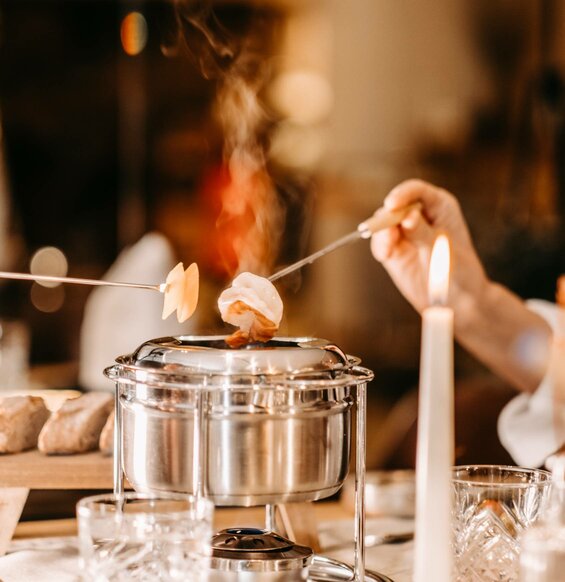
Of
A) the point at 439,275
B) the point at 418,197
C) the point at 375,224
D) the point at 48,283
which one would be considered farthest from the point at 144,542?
the point at 48,283

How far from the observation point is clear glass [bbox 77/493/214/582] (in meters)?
0.65

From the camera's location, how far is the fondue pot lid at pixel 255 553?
0.84 m

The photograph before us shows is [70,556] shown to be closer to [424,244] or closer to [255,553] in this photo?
[255,553]

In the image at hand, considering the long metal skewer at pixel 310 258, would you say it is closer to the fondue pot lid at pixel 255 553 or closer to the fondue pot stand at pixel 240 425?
the fondue pot stand at pixel 240 425

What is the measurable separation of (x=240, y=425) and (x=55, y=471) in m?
0.32

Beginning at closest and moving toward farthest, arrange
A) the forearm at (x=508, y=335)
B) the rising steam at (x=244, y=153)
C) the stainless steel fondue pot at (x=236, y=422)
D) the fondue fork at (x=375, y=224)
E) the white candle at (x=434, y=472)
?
the white candle at (x=434, y=472), the stainless steel fondue pot at (x=236, y=422), the fondue fork at (x=375, y=224), the forearm at (x=508, y=335), the rising steam at (x=244, y=153)

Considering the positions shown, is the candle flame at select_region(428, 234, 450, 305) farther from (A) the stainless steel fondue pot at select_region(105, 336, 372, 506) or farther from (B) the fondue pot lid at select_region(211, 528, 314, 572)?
(B) the fondue pot lid at select_region(211, 528, 314, 572)

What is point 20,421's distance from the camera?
103cm

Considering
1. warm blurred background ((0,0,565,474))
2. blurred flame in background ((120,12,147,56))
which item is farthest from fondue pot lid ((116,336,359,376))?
blurred flame in background ((120,12,147,56))

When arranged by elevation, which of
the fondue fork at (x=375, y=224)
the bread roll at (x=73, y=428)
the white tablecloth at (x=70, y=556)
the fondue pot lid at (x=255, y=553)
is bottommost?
the white tablecloth at (x=70, y=556)

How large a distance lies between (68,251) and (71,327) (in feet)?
1.13

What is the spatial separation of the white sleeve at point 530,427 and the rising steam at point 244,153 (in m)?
2.48

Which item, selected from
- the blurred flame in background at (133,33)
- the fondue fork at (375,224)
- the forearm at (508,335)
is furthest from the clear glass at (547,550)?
the blurred flame in background at (133,33)

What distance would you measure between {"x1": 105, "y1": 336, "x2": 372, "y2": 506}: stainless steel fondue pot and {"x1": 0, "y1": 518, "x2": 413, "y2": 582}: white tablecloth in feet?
0.68
